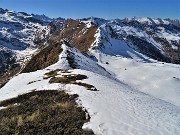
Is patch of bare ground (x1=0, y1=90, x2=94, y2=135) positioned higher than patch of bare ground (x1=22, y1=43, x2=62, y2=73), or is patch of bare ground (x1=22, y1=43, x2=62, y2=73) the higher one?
patch of bare ground (x1=0, y1=90, x2=94, y2=135)

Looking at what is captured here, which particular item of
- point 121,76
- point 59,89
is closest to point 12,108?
point 59,89

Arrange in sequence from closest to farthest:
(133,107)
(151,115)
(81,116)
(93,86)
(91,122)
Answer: (91,122)
(81,116)
(151,115)
(133,107)
(93,86)

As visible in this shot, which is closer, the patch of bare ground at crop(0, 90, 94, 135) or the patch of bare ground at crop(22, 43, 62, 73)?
the patch of bare ground at crop(0, 90, 94, 135)

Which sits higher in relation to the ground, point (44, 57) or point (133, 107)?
point (133, 107)

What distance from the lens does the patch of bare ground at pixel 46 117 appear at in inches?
785

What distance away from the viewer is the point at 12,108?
26234 mm

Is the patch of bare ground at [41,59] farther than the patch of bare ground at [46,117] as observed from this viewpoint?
Yes

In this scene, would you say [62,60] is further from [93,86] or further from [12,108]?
[12,108]

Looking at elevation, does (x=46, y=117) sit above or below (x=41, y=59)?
above

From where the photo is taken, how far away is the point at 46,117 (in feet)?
73.3

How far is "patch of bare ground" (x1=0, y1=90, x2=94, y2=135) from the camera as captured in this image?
19938mm

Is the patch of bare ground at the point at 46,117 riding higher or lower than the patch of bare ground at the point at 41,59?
higher

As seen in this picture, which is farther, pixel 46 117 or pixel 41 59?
pixel 41 59

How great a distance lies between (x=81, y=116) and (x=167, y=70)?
62975mm
